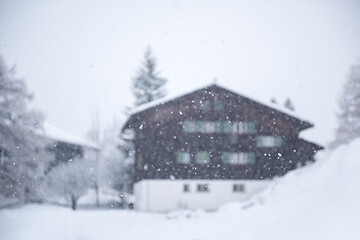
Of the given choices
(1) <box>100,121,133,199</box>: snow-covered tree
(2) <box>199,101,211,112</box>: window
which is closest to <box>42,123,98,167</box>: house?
(1) <box>100,121,133,199</box>: snow-covered tree

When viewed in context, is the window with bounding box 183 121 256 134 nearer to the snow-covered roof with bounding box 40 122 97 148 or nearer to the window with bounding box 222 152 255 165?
the window with bounding box 222 152 255 165

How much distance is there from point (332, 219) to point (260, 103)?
1834 centimetres

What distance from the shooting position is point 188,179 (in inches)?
1155

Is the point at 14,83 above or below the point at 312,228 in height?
above

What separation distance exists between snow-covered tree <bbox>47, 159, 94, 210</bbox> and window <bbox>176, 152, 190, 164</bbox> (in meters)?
9.19

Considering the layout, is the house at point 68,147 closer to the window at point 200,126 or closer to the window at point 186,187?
the window at point 186,187

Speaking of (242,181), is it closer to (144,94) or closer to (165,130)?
(165,130)

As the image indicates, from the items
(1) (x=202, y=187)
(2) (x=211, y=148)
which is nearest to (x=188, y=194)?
(1) (x=202, y=187)

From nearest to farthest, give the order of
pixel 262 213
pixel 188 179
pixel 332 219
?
pixel 332 219, pixel 262 213, pixel 188 179

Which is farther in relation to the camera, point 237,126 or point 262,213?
point 237,126

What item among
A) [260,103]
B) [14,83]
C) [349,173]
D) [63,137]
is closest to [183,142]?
[260,103]

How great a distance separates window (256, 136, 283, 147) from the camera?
3047 cm

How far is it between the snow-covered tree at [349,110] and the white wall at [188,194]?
10.5 meters

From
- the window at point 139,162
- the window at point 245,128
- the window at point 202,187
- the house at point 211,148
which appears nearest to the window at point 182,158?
the house at point 211,148
